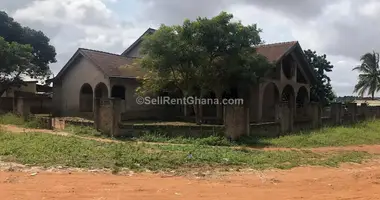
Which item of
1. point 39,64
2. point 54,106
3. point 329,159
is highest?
point 39,64

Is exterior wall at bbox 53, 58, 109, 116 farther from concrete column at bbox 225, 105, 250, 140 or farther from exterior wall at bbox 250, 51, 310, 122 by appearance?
concrete column at bbox 225, 105, 250, 140

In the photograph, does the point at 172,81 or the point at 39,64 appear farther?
the point at 39,64

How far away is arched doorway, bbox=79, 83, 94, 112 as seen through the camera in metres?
22.9

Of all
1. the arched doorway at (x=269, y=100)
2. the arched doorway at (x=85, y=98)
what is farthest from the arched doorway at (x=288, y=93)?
the arched doorway at (x=85, y=98)

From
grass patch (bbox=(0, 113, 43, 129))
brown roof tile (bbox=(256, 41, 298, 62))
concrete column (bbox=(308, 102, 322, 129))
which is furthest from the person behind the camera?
brown roof tile (bbox=(256, 41, 298, 62))

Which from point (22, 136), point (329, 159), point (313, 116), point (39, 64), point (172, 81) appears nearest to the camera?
point (329, 159)

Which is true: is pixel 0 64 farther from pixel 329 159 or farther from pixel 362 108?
pixel 362 108

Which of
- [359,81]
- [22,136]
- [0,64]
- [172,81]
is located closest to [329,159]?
[172,81]

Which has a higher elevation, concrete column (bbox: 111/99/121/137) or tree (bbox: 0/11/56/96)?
tree (bbox: 0/11/56/96)

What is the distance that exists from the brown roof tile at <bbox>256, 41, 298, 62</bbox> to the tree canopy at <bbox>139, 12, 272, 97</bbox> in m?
3.90

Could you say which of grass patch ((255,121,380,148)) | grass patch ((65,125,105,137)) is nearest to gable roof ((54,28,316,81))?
grass patch ((65,125,105,137))

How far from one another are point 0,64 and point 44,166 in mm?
17608

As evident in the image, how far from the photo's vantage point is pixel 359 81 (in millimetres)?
43781

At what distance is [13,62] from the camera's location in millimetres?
24594
